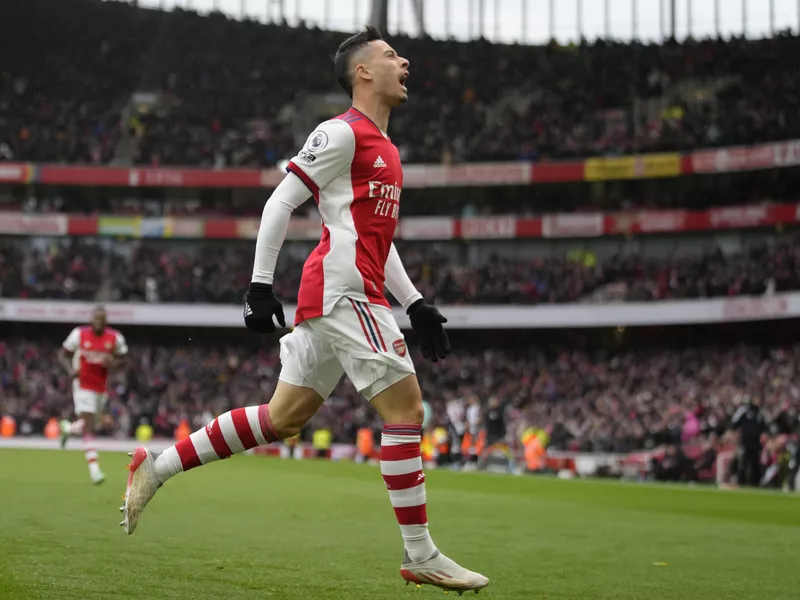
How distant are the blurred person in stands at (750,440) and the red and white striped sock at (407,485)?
16.7m

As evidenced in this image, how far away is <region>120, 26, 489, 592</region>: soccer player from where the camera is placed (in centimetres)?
509

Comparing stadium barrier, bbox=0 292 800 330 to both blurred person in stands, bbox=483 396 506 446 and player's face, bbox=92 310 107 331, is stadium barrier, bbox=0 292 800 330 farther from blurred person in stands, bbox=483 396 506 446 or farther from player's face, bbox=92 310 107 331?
player's face, bbox=92 310 107 331

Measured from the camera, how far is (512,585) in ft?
20.7

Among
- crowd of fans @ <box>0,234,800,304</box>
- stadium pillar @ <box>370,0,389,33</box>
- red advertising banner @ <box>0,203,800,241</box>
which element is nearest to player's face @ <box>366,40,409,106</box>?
crowd of fans @ <box>0,234,800,304</box>

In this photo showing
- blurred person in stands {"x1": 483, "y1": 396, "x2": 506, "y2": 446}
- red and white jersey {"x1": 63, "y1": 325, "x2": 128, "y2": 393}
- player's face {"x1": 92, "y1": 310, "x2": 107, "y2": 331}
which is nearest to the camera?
player's face {"x1": 92, "y1": 310, "x2": 107, "y2": 331}

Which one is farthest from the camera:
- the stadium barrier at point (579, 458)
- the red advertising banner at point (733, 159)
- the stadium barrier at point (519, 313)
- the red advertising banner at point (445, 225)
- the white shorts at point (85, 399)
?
the red advertising banner at point (445, 225)

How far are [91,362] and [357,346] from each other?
10.8m

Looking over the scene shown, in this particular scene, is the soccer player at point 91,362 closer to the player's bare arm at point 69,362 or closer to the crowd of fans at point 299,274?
the player's bare arm at point 69,362

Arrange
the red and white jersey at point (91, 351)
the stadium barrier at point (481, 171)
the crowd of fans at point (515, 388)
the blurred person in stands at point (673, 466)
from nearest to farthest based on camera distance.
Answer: the red and white jersey at point (91, 351) → the blurred person in stands at point (673, 466) → the crowd of fans at point (515, 388) → the stadium barrier at point (481, 171)

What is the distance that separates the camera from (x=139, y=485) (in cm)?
550

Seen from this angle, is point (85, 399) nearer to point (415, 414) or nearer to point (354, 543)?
point (354, 543)

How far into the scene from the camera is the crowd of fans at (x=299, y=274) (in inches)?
1448

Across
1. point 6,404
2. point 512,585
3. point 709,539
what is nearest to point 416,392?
point 512,585

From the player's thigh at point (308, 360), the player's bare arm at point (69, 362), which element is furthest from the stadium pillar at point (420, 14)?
the player's thigh at point (308, 360)
